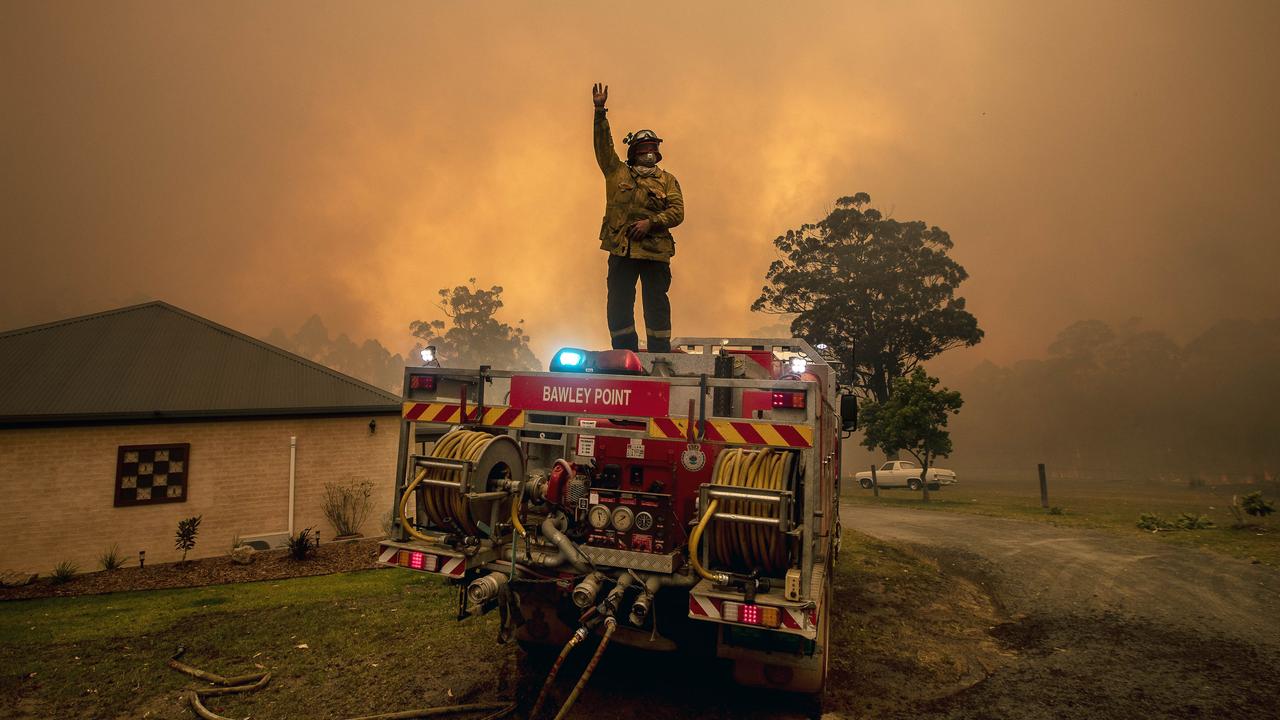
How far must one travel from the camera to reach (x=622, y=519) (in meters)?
4.87

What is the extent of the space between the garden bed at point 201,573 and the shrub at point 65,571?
80 mm

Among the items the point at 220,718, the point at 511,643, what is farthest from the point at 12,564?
the point at 511,643

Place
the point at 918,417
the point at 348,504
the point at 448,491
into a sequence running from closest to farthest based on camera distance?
the point at 448,491 < the point at 348,504 < the point at 918,417

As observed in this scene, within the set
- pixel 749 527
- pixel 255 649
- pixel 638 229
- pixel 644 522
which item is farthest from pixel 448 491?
pixel 255 649

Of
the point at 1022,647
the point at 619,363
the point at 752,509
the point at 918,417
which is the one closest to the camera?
the point at 752,509

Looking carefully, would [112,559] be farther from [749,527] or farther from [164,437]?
[749,527]

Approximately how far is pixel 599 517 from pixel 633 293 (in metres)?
3.03

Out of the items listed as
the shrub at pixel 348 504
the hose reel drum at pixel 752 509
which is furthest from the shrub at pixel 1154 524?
the shrub at pixel 348 504

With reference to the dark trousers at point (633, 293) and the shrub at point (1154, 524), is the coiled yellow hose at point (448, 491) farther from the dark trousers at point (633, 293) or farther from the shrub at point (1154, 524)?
the shrub at point (1154, 524)

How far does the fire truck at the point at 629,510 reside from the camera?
4305 mm

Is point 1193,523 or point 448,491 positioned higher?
point 448,491

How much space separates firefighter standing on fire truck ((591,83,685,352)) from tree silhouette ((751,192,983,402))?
26.4 meters

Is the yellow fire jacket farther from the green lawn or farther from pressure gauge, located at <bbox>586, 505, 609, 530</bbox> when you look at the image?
the green lawn

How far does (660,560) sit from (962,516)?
1709cm
